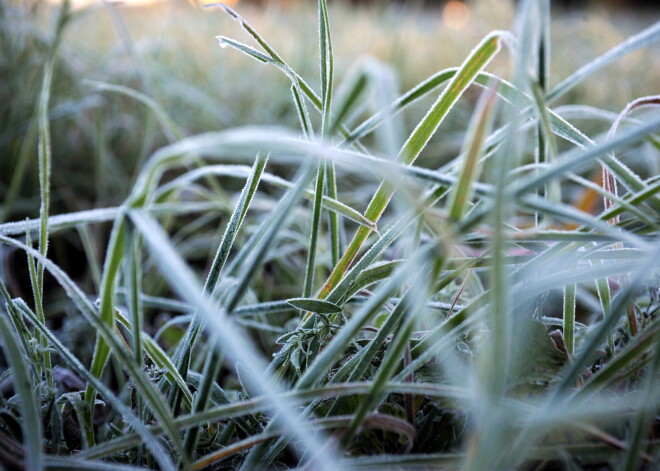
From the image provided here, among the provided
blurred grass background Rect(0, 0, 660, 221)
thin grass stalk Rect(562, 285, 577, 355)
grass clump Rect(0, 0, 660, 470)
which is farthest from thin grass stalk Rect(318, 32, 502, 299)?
blurred grass background Rect(0, 0, 660, 221)

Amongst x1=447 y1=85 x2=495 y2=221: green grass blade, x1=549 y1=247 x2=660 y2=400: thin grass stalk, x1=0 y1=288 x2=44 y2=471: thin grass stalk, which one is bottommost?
x1=0 y1=288 x2=44 y2=471: thin grass stalk

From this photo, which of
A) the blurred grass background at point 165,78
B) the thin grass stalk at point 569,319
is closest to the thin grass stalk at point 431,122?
the thin grass stalk at point 569,319

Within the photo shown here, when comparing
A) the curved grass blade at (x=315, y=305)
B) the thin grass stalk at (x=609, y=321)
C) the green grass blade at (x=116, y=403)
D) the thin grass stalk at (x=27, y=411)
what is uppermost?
the thin grass stalk at (x=609, y=321)

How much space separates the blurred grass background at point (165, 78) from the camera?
2.85ft

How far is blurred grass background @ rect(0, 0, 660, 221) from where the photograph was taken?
0.87 meters

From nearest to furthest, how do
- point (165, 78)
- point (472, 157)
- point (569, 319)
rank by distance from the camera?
point (472, 157) → point (569, 319) → point (165, 78)

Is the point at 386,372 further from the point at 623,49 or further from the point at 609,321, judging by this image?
the point at 623,49

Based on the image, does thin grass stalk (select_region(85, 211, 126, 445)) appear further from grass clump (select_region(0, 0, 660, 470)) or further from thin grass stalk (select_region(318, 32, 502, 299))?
thin grass stalk (select_region(318, 32, 502, 299))

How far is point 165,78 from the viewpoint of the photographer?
3.62 feet

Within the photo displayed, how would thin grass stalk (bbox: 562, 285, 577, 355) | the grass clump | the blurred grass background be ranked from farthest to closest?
the blurred grass background → thin grass stalk (bbox: 562, 285, 577, 355) → the grass clump

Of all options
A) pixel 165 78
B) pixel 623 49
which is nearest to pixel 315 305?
pixel 623 49

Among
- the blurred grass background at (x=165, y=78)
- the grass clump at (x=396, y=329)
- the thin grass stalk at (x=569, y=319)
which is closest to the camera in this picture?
the grass clump at (x=396, y=329)

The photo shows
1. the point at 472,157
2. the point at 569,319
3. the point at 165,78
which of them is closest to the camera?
the point at 472,157

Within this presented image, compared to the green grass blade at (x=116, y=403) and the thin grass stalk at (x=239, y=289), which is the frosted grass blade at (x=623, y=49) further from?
the green grass blade at (x=116, y=403)
